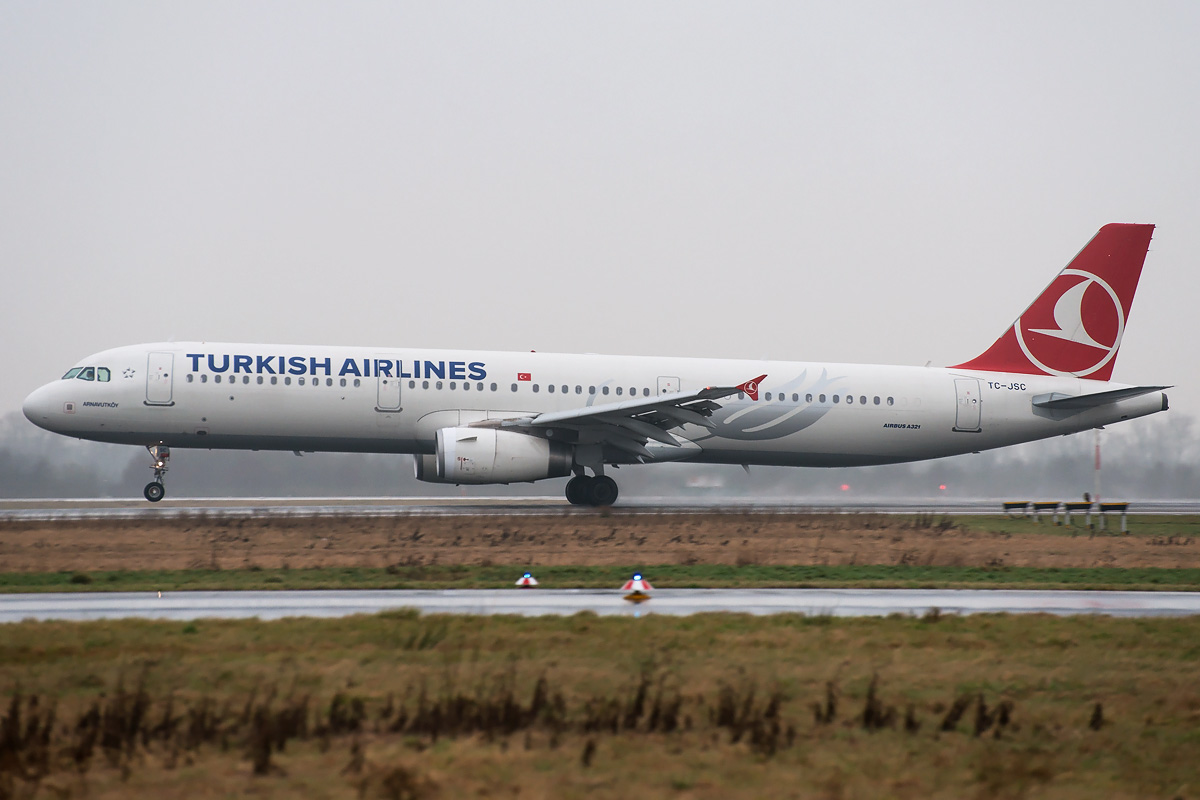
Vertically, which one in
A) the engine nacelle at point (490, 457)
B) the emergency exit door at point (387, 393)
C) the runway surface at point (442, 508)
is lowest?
the runway surface at point (442, 508)

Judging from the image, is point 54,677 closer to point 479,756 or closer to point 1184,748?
point 479,756

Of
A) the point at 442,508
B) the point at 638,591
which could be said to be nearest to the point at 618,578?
the point at 638,591

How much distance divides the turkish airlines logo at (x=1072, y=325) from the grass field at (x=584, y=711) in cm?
2156

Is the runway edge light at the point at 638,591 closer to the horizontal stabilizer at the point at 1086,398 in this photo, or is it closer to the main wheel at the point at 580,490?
the main wheel at the point at 580,490

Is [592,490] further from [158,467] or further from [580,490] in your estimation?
[158,467]

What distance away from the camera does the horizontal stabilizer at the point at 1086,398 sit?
95.9 feet

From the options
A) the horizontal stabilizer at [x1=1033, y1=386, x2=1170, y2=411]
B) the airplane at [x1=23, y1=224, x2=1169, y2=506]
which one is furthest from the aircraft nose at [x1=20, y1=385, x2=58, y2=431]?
the horizontal stabilizer at [x1=1033, y1=386, x2=1170, y2=411]

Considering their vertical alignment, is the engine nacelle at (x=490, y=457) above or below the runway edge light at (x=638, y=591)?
above

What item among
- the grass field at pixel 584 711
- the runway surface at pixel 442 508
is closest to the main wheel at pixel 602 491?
the runway surface at pixel 442 508

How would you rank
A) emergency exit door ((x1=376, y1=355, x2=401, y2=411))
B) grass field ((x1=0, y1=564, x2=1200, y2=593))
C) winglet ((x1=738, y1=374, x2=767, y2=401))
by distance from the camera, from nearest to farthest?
grass field ((x1=0, y1=564, x2=1200, y2=593)) < emergency exit door ((x1=376, y1=355, x2=401, y2=411)) < winglet ((x1=738, y1=374, x2=767, y2=401))

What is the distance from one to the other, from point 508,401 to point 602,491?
3.37 meters

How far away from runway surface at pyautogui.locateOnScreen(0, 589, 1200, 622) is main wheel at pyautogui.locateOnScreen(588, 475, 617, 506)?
43.8ft

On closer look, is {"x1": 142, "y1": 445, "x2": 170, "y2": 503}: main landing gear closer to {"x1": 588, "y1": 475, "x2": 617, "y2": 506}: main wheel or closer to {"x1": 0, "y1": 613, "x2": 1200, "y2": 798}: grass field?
{"x1": 588, "y1": 475, "x2": 617, "y2": 506}: main wheel

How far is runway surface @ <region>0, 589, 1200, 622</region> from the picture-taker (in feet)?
37.6
